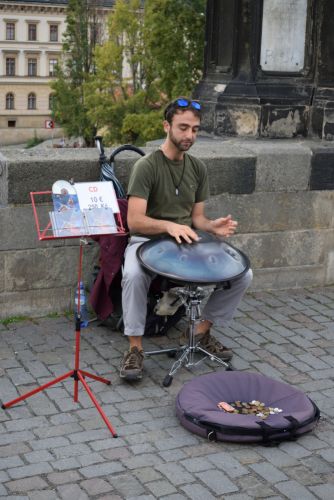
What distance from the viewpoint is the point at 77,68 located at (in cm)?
4569

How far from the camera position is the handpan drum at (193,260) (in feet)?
15.5

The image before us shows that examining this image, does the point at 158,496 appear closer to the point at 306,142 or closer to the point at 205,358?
the point at 205,358

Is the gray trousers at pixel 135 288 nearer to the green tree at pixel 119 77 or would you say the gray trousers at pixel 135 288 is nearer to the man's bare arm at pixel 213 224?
the man's bare arm at pixel 213 224

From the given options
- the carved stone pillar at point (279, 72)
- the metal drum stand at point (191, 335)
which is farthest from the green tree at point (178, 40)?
the metal drum stand at point (191, 335)

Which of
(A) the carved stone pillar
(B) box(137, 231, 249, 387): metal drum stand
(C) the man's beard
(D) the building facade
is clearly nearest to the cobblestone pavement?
(B) box(137, 231, 249, 387): metal drum stand

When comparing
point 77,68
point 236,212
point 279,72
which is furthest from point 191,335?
point 77,68

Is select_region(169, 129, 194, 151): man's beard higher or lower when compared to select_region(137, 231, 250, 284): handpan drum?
higher

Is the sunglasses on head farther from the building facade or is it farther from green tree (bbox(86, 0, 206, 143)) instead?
the building facade

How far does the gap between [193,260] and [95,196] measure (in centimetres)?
64

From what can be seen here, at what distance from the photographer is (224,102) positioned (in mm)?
7316

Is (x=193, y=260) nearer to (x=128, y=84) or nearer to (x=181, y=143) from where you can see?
(x=181, y=143)

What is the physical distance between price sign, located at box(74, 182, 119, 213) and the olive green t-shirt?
0.21 m

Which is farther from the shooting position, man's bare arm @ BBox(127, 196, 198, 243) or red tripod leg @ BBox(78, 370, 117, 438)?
man's bare arm @ BBox(127, 196, 198, 243)

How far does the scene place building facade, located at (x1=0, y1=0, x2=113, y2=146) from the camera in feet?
224
